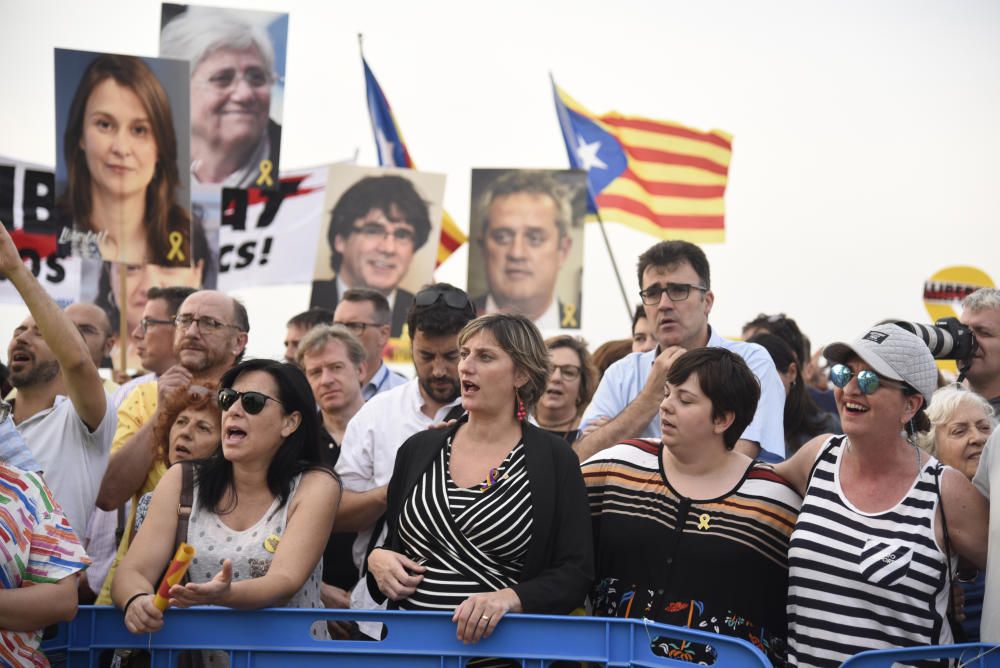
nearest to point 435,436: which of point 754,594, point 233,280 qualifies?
point 754,594

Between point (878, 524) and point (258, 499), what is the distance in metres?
1.87

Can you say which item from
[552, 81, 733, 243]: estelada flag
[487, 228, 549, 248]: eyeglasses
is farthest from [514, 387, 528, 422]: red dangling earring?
[552, 81, 733, 243]: estelada flag

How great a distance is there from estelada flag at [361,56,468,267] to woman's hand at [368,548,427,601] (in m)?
9.12

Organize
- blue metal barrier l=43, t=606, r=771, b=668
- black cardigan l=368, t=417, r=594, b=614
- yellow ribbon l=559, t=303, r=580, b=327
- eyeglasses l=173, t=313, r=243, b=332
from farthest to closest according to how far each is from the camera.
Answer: yellow ribbon l=559, t=303, r=580, b=327
eyeglasses l=173, t=313, r=243, b=332
black cardigan l=368, t=417, r=594, b=614
blue metal barrier l=43, t=606, r=771, b=668

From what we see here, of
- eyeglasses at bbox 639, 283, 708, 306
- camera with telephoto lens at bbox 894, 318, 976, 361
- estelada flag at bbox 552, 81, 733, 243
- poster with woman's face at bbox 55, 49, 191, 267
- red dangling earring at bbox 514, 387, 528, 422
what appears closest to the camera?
camera with telephoto lens at bbox 894, 318, 976, 361

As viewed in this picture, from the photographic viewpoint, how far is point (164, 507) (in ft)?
11.9

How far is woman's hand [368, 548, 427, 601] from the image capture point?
3.39 meters

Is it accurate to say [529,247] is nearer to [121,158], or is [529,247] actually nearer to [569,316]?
[569,316]

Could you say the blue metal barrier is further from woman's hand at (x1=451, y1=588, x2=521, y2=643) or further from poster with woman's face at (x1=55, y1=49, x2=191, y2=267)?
poster with woman's face at (x1=55, y1=49, x2=191, y2=267)

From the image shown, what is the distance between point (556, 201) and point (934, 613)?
783 cm

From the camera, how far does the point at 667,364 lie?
455 cm

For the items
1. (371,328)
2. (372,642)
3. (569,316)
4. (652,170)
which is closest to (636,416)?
(372,642)

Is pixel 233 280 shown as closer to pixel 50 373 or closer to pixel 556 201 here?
pixel 556 201

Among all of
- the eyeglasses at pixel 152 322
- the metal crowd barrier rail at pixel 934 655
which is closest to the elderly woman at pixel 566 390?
the eyeglasses at pixel 152 322
